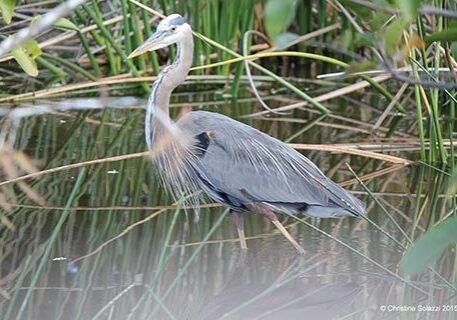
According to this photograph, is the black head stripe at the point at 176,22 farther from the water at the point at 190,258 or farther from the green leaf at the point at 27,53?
the green leaf at the point at 27,53

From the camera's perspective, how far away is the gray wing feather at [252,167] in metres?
3.70

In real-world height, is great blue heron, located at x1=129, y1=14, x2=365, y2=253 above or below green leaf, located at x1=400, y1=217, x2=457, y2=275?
below

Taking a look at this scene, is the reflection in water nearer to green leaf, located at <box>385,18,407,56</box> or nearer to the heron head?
the heron head

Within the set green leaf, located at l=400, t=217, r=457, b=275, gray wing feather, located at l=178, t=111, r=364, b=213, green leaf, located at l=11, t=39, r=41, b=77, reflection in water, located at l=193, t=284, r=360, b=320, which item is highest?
green leaf, located at l=11, t=39, r=41, b=77

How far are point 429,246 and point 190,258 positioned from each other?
2441 mm

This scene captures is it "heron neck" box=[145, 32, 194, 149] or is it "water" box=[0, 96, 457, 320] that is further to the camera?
"heron neck" box=[145, 32, 194, 149]

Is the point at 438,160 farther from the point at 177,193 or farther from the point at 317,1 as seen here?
the point at 317,1

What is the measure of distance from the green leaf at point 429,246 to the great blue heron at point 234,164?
2.47m

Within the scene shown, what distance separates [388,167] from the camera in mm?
4570

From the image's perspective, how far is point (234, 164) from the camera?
3.77 metres

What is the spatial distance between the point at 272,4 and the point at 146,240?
8.52 ft

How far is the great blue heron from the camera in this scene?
3664 mm

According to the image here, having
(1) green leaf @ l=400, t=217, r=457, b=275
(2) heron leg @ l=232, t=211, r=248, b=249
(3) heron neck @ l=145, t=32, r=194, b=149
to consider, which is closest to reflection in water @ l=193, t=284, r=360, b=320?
(2) heron leg @ l=232, t=211, r=248, b=249

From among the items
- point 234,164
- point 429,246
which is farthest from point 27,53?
point 429,246
